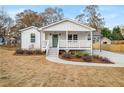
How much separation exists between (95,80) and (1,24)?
1030cm

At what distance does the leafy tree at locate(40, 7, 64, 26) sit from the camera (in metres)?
21.9

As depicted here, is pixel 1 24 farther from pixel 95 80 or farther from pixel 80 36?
pixel 95 80

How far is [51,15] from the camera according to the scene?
23.5 meters

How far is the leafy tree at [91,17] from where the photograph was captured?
84.7ft

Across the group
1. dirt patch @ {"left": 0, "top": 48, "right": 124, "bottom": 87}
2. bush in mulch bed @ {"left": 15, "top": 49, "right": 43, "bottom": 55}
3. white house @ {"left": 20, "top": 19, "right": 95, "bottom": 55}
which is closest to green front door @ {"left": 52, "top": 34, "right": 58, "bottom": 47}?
white house @ {"left": 20, "top": 19, "right": 95, "bottom": 55}

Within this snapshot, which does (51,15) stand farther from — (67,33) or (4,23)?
(4,23)

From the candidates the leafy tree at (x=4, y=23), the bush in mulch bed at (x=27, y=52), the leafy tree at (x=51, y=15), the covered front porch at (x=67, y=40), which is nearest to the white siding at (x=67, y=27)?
the covered front porch at (x=67, y=40)

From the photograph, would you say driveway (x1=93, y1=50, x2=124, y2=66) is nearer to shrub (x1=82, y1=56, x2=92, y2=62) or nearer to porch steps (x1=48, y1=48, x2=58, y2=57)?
shrub (x1=82, y1=56, x2=92, y2=62)

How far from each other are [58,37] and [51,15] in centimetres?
221

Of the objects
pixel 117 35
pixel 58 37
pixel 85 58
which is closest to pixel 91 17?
pixel 58 37

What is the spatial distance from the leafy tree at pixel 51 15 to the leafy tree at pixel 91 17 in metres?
3.09

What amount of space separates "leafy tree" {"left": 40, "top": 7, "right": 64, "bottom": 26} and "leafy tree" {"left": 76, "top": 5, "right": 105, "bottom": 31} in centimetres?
309
